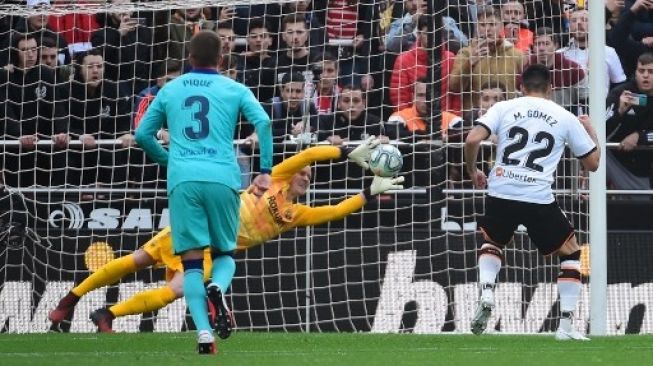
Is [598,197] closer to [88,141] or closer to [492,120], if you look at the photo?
[492,120]

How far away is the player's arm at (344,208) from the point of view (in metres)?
12.5

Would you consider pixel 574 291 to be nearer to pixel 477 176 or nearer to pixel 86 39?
pixel 477 176

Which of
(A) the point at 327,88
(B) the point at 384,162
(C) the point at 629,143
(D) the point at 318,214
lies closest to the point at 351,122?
(A) the point at 327,88

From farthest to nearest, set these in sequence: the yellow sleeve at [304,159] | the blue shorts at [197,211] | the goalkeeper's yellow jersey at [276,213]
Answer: the goalkeeper's yellow jersey at [276,213] < the yellow sleeve at [304,159] < the blue shorts at [197,211]

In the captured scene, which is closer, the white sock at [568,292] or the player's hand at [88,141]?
the white sock at [568,292]

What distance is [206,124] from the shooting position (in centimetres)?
948

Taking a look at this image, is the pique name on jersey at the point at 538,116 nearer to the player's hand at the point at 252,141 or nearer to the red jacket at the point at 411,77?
the red jacket at the point at 411,77

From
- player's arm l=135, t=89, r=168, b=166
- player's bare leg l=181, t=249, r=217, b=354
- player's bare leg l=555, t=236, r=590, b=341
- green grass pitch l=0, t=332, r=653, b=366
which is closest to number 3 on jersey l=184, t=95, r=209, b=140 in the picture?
player's arm l=135, t=89, r=168, b=166

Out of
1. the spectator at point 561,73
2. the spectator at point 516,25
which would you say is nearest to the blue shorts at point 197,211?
the spectator at point 561,73

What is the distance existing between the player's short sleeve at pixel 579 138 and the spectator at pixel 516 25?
3.37 metres

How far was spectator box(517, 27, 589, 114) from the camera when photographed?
1420 cm

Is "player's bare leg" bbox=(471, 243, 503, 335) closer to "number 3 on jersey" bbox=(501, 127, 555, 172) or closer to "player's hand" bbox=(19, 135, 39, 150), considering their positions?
"number 3 on jersey" bbox=(501, 127, 555, 172)

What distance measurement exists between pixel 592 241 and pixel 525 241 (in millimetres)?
1924

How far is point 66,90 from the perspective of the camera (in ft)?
49.3
